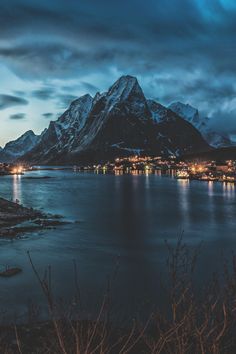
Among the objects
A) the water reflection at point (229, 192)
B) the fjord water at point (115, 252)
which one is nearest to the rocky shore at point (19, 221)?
the fjord water at point (115, 252)

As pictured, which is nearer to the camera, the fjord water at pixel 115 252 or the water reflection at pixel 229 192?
the fjord water at pixel 115 252

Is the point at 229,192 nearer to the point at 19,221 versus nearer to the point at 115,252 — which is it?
the point at 19,221

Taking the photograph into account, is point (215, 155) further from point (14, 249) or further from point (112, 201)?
point (14, 249)

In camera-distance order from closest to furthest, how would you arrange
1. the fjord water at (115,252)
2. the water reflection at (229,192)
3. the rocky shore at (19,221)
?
the fjord water at (115,252), the rocky shore at (19,221), the water reflection at (229,192)

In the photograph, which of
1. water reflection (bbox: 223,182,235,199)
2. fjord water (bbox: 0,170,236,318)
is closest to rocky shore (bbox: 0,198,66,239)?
fjord water (bbox: 0,170,236,318)

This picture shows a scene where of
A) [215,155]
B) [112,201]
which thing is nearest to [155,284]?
[112,201]

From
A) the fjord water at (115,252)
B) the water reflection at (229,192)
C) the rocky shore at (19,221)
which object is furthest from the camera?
the water reflection at (229,192)

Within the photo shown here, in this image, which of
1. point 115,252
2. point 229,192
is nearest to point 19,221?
point 115,252

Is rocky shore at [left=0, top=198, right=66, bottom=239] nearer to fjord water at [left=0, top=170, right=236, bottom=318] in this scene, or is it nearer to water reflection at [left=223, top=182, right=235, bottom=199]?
fjord water at [left=0, top=170, right=236, bottom=318]

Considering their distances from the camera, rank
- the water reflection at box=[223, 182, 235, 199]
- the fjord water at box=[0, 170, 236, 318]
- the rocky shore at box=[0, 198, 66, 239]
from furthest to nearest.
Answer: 1. the water reflection at box=[223, 182, 235, 199]
2. the rocky shore at box=[0, 198, 66, 239]
3. the fjord water at box=[0, 170, 236, 318]

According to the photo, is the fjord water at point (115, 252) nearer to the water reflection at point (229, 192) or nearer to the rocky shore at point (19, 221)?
the rocky shore at point (19, 221)

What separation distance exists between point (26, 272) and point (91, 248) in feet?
20.0

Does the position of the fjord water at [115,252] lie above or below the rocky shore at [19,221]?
below

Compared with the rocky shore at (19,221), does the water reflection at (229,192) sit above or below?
below
